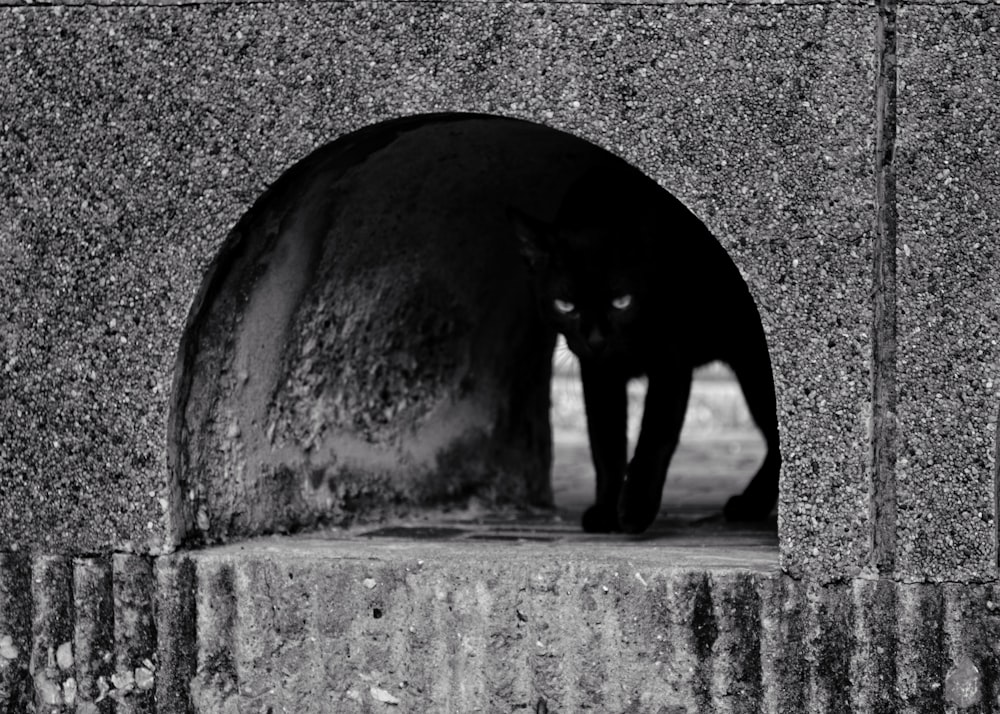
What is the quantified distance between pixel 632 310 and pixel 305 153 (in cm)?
113

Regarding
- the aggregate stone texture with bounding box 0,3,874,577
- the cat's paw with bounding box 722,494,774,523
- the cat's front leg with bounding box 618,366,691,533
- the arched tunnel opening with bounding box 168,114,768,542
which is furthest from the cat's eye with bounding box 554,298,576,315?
the aggregate stone texture with bounding box 0,3,874,577

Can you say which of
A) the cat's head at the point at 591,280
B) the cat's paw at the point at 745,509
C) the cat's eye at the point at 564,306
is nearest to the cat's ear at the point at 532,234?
the cat's head at the point at 591,280

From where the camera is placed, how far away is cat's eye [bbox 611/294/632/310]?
363cm

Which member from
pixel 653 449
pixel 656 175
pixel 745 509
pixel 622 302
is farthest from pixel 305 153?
pixel 745 509

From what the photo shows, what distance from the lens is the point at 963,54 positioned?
2645mm

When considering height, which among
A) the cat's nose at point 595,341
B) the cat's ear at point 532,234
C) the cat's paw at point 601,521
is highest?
the cat's ear at point 532,234

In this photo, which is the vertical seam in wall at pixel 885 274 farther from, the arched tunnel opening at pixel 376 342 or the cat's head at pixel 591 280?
the cat's head at pixel 591 280

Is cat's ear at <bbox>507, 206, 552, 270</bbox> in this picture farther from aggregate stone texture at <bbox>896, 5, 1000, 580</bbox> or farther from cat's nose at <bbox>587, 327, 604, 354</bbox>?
aggregate stone texture at <bbox>896, 5, 1000, 580</bbox>

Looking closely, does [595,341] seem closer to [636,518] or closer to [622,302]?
[622,302]

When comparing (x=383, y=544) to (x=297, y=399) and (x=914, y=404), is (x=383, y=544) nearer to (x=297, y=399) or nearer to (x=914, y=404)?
(x=297, y=399)

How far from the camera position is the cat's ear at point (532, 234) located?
368 cm

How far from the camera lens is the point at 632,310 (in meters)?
3.64

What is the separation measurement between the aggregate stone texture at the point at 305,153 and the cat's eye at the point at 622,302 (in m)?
0.93

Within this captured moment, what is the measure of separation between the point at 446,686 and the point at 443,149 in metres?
1.37
